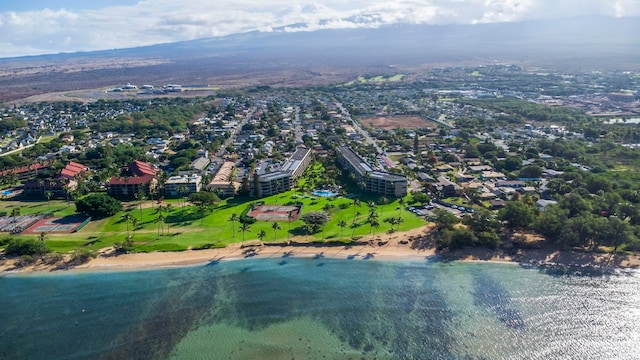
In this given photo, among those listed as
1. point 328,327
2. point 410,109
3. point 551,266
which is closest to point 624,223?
point 551,266

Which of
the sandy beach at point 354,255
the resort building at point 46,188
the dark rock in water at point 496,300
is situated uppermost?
the resort building at point 46,188

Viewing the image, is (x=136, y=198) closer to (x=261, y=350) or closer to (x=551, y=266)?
(x=261, y=350)

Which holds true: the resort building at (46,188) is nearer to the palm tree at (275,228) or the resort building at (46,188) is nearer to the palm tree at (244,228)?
the palm tree at (244,228)

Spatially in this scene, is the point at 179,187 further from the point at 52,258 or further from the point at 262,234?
the point at 262,234

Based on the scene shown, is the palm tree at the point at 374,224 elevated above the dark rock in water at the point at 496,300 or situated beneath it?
elevated above

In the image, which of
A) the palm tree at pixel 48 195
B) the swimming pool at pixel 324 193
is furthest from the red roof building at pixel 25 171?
the swimming pool at pixel 324 193

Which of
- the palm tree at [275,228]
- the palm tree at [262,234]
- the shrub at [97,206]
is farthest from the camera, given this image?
the shrub at [97,206]
